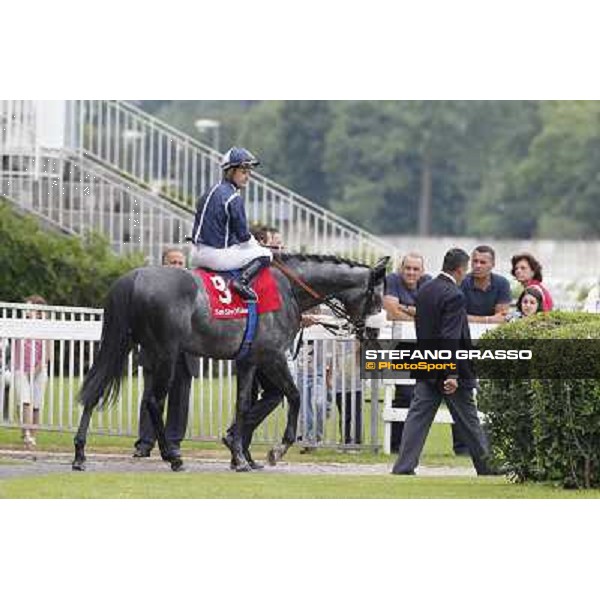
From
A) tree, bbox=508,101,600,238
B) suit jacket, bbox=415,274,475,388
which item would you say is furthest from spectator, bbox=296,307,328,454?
tree, bbox=508,101,600,238

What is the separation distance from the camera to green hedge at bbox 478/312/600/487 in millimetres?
14086

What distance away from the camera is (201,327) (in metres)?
15.5

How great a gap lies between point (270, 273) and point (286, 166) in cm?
4341

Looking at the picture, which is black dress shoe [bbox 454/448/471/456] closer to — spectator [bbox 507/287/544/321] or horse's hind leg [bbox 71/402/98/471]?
spectator [bbox 507/287/544/321]

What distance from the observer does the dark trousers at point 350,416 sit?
696 inches

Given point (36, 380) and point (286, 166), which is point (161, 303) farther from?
point (286, 166)

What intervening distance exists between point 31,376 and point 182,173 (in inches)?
282

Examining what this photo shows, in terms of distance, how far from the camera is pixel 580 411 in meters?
14.1

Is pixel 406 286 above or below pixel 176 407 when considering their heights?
above

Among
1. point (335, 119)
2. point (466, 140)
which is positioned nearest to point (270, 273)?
point (335, 119)

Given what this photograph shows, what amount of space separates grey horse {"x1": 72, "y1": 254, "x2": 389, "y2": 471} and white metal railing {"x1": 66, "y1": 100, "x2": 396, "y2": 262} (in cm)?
598

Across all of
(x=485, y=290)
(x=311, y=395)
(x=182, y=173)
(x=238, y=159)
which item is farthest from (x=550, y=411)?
(x=182, y=173)

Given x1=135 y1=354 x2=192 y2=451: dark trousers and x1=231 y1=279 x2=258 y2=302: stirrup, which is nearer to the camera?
x1=231 y1=279 x2=258 y2=302: stirrup

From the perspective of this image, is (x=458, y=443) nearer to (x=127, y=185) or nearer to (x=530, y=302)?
(x=530, y=302)
